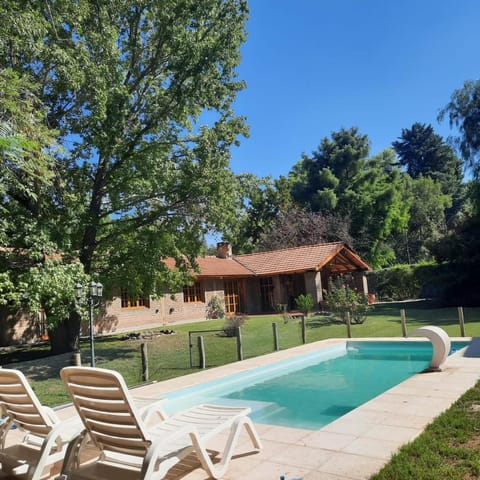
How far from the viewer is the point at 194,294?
27.5 m

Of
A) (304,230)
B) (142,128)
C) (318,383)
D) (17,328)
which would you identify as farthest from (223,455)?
(304,230)

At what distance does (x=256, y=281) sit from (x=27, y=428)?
89.9 feet

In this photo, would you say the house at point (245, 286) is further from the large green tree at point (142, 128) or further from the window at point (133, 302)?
the large green tree at point (142, 128)

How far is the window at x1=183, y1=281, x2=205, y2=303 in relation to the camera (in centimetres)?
2684

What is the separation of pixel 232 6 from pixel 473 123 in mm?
17696

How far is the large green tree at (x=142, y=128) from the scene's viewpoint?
44.7ft

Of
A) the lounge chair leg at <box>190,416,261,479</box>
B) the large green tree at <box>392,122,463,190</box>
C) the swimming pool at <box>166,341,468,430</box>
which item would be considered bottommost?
the swimming pool at <box>166,341,468,430</box>

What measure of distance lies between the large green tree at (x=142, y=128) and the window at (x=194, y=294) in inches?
396

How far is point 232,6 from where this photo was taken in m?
16.3

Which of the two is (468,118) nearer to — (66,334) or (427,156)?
(66,334)

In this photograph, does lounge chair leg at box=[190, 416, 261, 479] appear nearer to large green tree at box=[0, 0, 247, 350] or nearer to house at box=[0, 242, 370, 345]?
large green tree at box=[0, 0, 247, 350]

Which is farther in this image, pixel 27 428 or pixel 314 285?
pixel 314 285

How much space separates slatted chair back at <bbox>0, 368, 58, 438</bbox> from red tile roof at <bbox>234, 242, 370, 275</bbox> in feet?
76.9

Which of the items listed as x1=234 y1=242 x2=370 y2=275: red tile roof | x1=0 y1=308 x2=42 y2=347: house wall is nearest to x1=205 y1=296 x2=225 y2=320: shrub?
x1=234 y1=242 x2=370 y2=275: red tile roof
